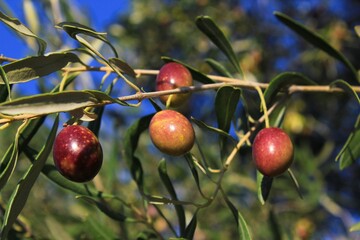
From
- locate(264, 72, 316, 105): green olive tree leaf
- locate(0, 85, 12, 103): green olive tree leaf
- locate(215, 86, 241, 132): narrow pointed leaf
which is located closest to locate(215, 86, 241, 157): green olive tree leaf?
locate(215, 86, 241, 132): narrow pointed leaf

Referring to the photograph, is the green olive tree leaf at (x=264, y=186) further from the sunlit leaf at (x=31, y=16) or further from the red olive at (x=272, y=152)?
the sunlit leaf at (x=31, y=16)

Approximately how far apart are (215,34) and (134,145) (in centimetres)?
37

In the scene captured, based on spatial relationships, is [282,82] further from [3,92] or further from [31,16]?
[31,16]

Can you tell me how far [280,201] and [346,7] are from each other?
3242 millimetres

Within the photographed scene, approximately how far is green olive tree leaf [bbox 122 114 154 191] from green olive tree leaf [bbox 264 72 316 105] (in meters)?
0.32

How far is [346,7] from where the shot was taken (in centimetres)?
690

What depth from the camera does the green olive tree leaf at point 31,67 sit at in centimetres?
116

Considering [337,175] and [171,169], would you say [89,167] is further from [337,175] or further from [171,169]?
[337,175]

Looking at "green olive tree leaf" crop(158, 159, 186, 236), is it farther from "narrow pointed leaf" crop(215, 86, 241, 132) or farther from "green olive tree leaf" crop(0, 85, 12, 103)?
"green olive tree leaf" crop(0, 85, 12, 103)

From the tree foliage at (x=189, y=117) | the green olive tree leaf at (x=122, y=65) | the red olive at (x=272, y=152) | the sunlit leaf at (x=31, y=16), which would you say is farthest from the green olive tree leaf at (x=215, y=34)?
the sunlit leaf at (x=31, y=16)

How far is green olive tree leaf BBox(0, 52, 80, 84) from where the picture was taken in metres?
1.16

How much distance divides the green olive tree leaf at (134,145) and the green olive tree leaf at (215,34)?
0.94ft

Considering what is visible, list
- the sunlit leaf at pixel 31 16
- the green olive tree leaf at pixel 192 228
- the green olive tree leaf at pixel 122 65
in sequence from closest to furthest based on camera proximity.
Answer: the green olive tree leaf at pixel 122 65 < the green olive tree leaf at pixel 192 228 < the sunlit leaf at pixel 31 16

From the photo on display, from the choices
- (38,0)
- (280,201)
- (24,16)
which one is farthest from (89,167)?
(280,201)
